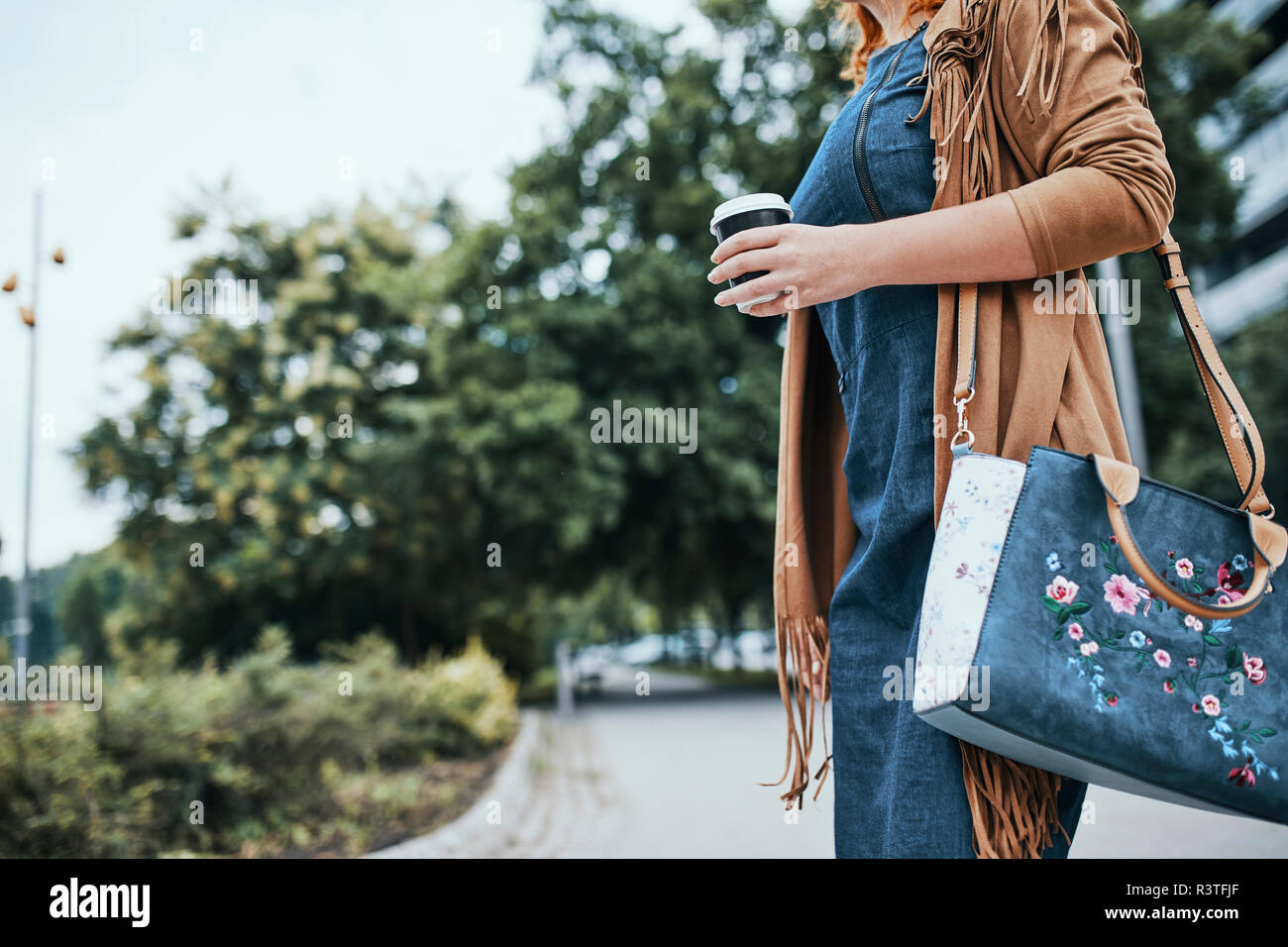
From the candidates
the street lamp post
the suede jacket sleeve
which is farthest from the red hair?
the street lamp post

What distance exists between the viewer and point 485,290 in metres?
14.5

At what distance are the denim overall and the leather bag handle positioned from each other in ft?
0.74

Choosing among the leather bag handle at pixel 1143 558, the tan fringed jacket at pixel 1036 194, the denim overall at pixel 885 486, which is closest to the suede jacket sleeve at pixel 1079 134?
the tan fringed jacket at pixel 1036 194

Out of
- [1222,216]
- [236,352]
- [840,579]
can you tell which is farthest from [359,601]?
[840,579]

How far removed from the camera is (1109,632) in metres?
1.03

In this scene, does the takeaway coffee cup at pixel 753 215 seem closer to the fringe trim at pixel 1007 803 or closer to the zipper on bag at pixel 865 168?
the zipper on bag at pixel 865 168

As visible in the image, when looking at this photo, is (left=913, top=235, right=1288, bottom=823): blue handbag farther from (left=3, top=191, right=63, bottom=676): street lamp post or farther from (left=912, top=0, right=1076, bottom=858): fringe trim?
(left=3, top=191, right=63, bottom=676): street lamp post

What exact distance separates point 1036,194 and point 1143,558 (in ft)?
1.52

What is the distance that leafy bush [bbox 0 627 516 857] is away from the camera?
4.20m

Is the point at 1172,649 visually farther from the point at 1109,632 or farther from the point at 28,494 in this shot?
the point at 28,494

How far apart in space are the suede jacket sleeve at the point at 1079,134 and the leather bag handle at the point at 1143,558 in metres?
0.27

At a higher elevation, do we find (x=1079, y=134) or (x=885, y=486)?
(x=1079, y=134)

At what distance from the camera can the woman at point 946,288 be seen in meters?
1.12

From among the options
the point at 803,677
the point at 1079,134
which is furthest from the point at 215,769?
the point at 1079,134
